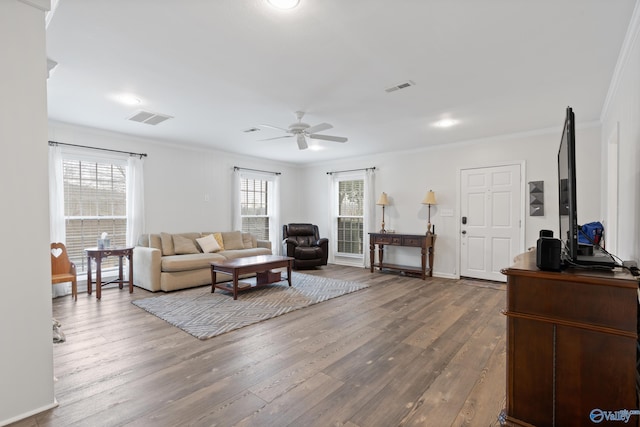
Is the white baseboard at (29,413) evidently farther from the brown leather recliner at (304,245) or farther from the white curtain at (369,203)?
the white curtain at (369,203)

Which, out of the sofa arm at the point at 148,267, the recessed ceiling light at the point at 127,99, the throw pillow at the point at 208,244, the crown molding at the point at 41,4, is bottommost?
the sofa arm at the point at 148,267

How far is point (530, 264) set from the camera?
1.73m

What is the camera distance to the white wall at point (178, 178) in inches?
188

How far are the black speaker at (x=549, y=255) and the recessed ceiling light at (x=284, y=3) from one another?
6.23 ft

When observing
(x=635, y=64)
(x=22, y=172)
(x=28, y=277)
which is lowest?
(x=28, y=277)

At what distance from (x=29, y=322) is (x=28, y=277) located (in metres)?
0.25

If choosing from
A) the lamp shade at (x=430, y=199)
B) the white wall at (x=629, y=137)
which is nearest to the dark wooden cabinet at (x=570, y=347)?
the white wall at (x=629, y=137)

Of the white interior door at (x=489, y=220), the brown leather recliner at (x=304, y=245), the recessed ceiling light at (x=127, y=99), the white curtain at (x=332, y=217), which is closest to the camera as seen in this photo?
the recessed ceiling light at (x=127, y=99)

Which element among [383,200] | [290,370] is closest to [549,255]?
[290,370]

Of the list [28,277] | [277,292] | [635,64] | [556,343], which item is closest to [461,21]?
[635,64]

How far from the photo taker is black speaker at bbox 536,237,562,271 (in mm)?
1513

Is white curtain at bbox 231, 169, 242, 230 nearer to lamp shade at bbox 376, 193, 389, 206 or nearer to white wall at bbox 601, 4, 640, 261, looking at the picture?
lamp shade at bbox 376, 193, 389, 206

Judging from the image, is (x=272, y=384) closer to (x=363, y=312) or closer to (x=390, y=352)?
(x=390, y=352)

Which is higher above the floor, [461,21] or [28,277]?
[461,21]
